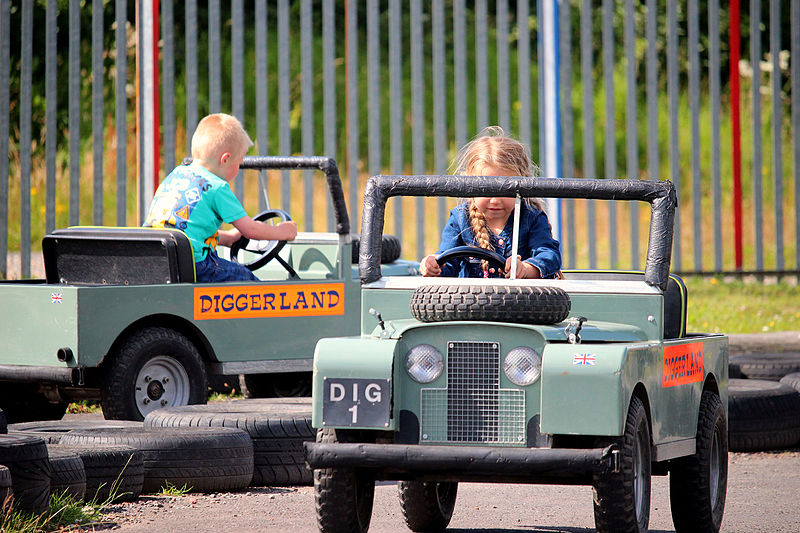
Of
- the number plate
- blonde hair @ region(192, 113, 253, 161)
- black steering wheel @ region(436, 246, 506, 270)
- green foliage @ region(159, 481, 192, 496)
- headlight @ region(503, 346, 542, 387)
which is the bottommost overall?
green foliage @ region(159, 481, 192, 496)

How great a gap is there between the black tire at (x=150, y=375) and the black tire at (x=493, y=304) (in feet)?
10.2

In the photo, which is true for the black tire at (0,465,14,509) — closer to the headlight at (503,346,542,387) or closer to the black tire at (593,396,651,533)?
the headlight at (503,346,542,387)

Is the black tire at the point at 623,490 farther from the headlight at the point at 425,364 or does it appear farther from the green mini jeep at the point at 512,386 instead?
the headlight at the point at 425,364

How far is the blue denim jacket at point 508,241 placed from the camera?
17.4 ft

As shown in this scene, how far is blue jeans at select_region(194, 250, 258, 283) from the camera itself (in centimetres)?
770

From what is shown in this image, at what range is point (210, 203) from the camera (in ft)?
25.2

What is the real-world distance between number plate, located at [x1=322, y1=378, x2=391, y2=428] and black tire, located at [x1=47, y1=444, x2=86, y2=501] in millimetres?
1386

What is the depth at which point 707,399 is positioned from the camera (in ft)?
16.9

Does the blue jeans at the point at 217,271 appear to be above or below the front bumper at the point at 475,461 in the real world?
above

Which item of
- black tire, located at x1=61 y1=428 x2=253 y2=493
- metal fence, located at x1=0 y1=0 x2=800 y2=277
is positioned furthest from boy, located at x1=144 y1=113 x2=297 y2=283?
metal fence, located at x1=0 y1=0 x2=800 y2=277

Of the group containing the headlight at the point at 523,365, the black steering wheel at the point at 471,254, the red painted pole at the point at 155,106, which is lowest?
the headlight at the point at 523,365

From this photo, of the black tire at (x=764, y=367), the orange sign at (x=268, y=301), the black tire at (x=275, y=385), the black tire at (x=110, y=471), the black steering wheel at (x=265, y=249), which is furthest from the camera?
the black tire at (x=275, y=385)

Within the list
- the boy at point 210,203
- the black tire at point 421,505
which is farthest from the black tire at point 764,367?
the black tire at point 421,505

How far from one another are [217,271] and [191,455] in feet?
6.72
